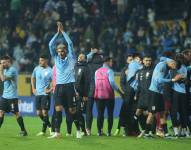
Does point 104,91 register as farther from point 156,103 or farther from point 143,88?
point 156,103

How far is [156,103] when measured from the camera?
19.5m

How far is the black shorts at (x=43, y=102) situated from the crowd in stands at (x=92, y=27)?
990cm

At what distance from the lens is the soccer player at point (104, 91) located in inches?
826

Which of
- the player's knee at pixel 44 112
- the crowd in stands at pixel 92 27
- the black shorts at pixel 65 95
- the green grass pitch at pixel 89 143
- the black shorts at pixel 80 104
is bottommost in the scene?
the green grass pitch at pixel 89 143

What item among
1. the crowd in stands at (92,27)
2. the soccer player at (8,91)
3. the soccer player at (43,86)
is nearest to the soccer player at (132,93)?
the soccer player at (43,86)

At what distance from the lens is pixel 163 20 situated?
34531mm

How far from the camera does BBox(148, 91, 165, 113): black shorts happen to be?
1953 centimetres

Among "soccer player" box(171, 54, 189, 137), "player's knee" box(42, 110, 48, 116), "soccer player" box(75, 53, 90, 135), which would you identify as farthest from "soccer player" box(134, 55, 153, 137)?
"player's knee" box(42, 110, 48, 116)

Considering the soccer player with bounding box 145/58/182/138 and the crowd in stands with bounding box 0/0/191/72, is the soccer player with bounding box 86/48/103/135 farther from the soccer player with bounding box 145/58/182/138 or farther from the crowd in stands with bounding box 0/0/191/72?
the crowd in stands with bounding box 0/0/191/72

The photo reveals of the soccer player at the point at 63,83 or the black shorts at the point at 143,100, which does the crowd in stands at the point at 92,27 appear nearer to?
the black shorts at the point at 143,100

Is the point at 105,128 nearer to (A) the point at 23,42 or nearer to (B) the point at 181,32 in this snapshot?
(B) the point at 181,32

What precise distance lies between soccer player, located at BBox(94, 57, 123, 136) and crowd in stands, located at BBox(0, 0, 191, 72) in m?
9.71

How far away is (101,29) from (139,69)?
13.9m

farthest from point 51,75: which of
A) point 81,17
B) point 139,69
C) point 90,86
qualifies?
point 81,17
